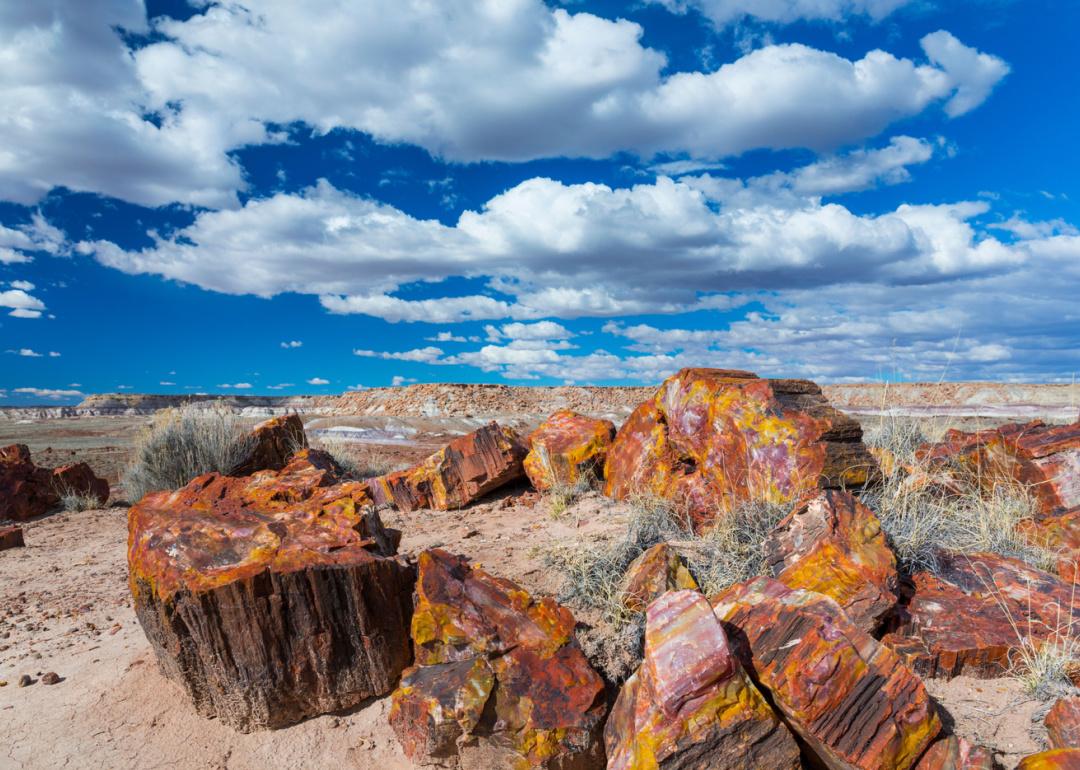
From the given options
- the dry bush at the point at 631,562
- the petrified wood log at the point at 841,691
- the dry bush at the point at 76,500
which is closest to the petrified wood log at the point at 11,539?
the dry bush at the point at 76,500

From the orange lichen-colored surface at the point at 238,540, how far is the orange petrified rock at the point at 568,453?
2.82 meters

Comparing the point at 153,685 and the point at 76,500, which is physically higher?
the point at 76,500

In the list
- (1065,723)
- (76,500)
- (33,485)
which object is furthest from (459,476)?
(33,485)

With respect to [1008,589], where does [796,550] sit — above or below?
above

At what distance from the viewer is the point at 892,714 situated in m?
3.33

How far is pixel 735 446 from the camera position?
20.5ft

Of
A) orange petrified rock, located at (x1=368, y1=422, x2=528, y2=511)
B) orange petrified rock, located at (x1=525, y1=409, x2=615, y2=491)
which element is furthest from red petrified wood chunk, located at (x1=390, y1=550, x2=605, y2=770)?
orange petrified rock, located at (x1=368, y1=422, x2=528, y2=511)

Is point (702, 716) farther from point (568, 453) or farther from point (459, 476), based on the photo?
point (459, 476)

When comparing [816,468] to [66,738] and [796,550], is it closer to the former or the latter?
[796,550]

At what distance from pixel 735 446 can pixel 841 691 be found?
3041 millimetres

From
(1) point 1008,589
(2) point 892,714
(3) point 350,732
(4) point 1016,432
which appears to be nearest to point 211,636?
(3) point 350,732

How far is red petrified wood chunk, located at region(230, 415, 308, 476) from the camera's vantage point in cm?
1194

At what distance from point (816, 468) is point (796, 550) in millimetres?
1088

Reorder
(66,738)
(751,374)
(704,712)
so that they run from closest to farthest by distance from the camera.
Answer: (704,712) < (66,738) < (751,374)
